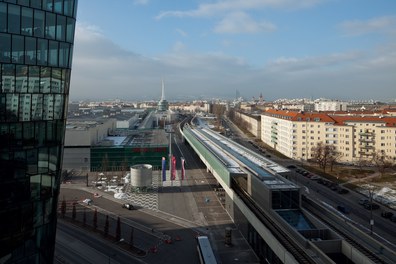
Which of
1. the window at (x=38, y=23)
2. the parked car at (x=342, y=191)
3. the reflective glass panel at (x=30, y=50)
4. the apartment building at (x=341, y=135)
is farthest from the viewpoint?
the apartment building at (x=341, y=135)

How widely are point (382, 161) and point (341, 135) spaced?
12480mm

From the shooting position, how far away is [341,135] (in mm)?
61281

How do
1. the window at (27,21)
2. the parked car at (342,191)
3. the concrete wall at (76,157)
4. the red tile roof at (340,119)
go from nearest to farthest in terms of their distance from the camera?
the window at (27,21), the parked car at (342,191), the concrete wall at (76,157), the red tile roof at (340,119)

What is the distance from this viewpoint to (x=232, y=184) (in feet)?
105

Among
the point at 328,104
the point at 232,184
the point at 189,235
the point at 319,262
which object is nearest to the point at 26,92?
the point at 319,262

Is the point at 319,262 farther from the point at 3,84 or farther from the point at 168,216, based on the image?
the point at 168,216

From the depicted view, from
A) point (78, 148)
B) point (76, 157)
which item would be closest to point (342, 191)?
point (78, 148)

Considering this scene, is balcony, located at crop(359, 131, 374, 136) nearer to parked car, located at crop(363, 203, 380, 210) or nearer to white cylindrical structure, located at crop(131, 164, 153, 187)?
parked car, located at crop(363, 203, 380, 210)

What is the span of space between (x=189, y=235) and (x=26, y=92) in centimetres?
1966

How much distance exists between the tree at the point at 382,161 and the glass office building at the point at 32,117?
4621 centimetres

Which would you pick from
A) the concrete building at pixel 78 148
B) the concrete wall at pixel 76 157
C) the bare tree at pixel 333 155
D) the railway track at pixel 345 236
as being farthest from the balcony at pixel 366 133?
the concrete wall at pixel 76 157

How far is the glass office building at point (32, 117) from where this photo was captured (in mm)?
11461

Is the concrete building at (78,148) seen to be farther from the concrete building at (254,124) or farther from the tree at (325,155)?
the concrete building at (254,124)

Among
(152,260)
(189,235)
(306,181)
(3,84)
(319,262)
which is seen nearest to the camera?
(3,84)
